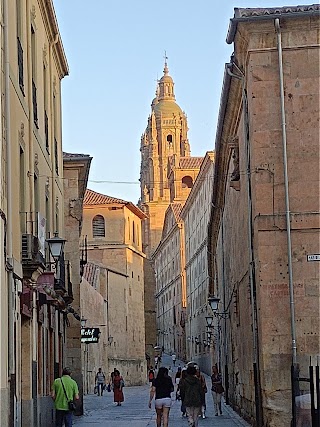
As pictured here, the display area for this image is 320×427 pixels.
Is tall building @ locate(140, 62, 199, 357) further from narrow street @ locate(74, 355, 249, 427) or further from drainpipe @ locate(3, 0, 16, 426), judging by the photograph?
drainpipe @ locate(3, 0, 16, 426)

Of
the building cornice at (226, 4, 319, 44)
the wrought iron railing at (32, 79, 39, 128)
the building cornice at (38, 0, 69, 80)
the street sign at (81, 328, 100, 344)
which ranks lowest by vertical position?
the street sign at (81, 328, 100, 344)

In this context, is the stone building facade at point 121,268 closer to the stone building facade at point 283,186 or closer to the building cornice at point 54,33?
the building cornice at point 54,33

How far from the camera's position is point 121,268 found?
7069cm

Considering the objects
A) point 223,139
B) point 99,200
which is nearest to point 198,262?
point 99,200

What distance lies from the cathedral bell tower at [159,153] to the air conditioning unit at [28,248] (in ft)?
361

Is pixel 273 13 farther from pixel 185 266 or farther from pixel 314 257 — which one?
pixel 185 266

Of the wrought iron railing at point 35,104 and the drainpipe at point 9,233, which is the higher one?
the wrought iron railing at point 35,104

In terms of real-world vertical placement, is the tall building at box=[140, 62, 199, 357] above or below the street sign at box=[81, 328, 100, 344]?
above

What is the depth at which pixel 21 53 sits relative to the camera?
59.7 ft

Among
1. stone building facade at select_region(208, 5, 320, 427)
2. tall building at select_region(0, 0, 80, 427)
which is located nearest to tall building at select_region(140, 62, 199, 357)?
tall building at select_region(0, 0, 80, 427)

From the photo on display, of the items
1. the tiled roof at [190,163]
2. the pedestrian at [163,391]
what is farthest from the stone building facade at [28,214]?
the tiled roof at [190,163]

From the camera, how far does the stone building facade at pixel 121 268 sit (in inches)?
2598

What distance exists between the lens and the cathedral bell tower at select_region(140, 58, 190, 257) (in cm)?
12850

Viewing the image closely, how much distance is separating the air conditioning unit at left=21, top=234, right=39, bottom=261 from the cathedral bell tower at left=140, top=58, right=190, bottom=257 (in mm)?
110091
